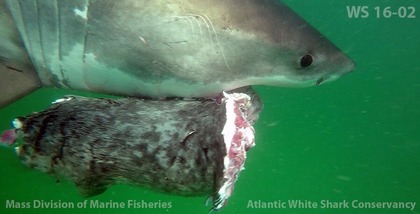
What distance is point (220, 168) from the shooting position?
2.25 m

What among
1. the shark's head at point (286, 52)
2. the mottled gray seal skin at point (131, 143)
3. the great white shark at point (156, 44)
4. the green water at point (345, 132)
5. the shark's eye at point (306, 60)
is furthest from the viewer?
the green water at point (345, 132)

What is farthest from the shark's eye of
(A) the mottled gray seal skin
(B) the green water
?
(B) the green water

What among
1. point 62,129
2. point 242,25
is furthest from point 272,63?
point 62,129

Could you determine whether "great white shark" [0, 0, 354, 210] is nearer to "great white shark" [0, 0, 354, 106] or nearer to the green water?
"great white shark" [0, 0, 354, 106]

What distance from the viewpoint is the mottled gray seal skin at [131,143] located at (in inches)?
93.3

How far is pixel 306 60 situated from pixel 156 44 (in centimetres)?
115

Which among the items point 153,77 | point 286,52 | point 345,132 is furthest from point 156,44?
point 345,132

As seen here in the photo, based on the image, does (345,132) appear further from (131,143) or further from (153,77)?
(131,143)

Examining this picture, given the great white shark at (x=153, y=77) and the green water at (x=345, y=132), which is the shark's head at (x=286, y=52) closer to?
the great white shark at (x=153, y=77)

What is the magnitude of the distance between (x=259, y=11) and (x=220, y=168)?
4.31ft

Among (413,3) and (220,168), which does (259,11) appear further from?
(413,3)

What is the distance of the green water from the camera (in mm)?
25422

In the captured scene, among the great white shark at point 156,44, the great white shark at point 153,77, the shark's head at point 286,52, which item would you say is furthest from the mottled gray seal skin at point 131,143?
the shark's head at point 286,52

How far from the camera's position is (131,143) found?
246cm
